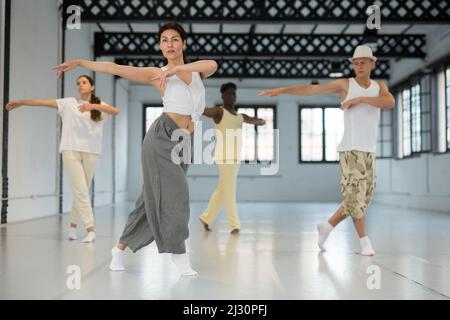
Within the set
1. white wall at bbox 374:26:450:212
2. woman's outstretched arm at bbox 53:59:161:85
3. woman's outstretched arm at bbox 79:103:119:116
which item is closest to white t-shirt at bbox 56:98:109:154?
woman's outstretched arm at bbox 79:103:119:116

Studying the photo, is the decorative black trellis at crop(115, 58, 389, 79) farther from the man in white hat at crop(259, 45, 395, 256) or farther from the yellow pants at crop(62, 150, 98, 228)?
the man in white hat at crop(259, 45, 395, 256)

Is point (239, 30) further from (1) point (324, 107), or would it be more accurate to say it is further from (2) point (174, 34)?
(2) point (174, 34)

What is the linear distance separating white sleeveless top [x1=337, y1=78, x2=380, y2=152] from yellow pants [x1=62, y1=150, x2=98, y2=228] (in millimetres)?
2369

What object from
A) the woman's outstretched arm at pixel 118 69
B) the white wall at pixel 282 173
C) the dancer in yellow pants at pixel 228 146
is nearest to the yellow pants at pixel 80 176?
the dancer in yellow pants at pixel 228 146

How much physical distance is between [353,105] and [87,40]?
8.31m

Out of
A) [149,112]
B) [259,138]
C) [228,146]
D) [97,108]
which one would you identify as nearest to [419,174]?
[259,138]

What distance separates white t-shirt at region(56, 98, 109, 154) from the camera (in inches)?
191

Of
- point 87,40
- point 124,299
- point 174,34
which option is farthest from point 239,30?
point 124,299

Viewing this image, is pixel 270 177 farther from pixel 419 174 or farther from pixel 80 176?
pixel 80 176

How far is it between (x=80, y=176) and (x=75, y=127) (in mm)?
452

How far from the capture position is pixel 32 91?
7.66 m

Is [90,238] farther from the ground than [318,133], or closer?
closer

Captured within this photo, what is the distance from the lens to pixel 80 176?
4.91 meters

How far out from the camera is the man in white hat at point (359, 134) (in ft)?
12.9
